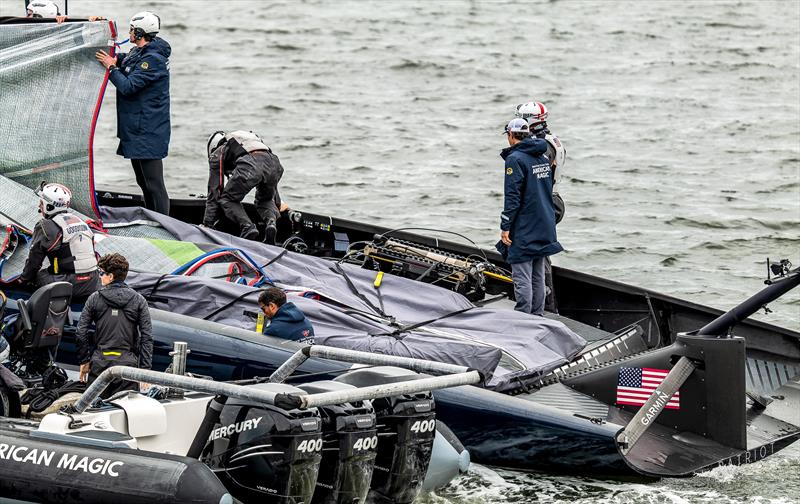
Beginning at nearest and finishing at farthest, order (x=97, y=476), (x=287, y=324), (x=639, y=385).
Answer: (x=97, y=476) < (x=287, y=324) < (x=639, y=385)

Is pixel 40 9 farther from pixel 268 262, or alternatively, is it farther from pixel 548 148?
pixel 548 148

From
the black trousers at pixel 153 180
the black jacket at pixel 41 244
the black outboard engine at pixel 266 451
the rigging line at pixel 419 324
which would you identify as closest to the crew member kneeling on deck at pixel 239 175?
the black trousers at pixel 153 180

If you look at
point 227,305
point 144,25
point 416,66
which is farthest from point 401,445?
point 416,66

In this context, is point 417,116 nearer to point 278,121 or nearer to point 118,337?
point 278,121

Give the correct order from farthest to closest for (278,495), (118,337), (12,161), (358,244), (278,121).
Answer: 1. (278,121)
2. (358,244)
3. (12,161)
4. (118,337)
5. (278,495)

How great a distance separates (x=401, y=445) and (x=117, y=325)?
6.88 feet

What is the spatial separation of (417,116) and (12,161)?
11.4 meters

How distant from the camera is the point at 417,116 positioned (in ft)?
68.1

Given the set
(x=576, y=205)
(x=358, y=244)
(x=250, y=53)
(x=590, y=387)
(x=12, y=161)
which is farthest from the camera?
(x=250, y=53)

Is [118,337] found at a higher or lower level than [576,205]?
higher

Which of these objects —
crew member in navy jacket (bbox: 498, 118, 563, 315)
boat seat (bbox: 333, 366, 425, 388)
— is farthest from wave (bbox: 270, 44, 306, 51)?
boat seat (bbox: 333, 366, 425, 388)

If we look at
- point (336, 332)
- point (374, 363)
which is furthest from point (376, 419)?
point (336, 332)

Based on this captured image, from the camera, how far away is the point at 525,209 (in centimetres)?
958

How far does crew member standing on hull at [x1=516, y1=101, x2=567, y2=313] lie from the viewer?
9.69 m
